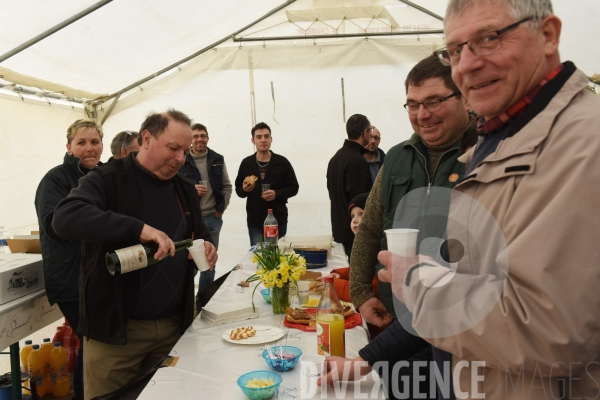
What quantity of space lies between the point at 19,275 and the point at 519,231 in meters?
2.85

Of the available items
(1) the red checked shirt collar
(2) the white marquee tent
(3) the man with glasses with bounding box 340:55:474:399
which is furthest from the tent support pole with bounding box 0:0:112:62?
(1) the red checked shirt collar

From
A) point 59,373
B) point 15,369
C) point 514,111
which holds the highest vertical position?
point 514,111

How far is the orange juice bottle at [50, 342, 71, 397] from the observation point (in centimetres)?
Answer: 342

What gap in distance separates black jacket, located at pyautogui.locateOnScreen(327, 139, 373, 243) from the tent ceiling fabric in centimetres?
210

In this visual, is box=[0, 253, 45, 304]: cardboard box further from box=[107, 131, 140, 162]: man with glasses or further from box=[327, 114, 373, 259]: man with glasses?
box=[327, 114, 373, 259]: man with glasses

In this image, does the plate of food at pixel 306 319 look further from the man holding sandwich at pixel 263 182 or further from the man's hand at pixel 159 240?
the man holding sandwich at pixel 263 182

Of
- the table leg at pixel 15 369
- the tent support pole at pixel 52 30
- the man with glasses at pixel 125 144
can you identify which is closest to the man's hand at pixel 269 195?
the man with glasses at pixel 125 144

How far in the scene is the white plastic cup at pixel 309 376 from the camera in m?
1.38

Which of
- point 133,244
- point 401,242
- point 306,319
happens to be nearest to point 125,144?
point 133,244

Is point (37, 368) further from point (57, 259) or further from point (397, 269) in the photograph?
point (397, 269)

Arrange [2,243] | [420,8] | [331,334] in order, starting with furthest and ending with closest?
[420,8], [2,243], [331,334]

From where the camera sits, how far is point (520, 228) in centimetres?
80

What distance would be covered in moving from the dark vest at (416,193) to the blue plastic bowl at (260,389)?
18.5 inches

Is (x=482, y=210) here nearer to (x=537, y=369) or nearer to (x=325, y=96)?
(x=537, y=369)
